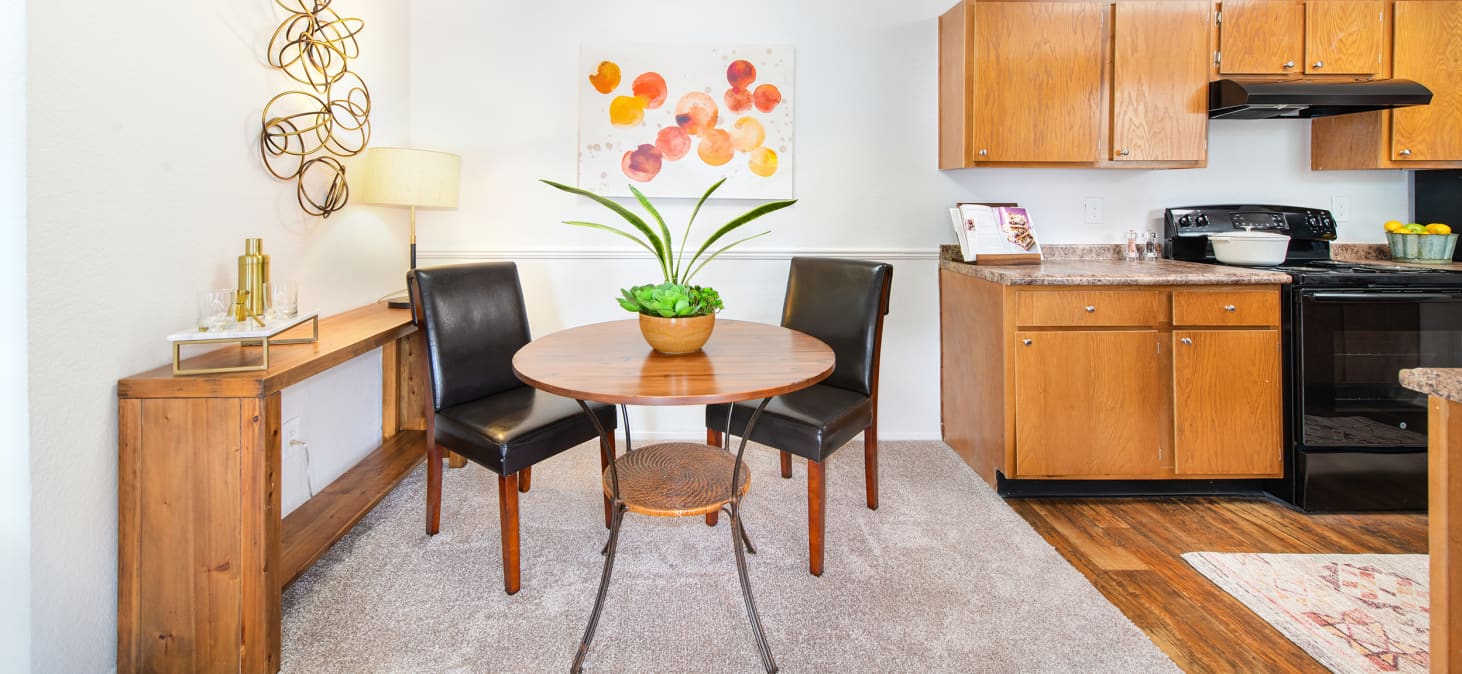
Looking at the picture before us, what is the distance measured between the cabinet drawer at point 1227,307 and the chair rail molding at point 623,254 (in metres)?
1.04

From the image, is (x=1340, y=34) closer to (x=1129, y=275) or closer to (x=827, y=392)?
(x=1129, y=275)

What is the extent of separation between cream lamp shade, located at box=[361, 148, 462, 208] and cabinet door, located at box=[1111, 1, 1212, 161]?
2710 millimetres

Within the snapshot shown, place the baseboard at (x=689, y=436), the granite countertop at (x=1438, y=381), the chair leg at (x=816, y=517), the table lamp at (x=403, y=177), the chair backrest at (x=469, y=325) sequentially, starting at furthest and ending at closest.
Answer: the baseboard at (x=689, y=436) < the table lamp at (x=403, y=177) < the chair backrest at (x=469, y=325) < the chair leg at (x=816, y=517) < the granite countertop at (x=1438, y=381)

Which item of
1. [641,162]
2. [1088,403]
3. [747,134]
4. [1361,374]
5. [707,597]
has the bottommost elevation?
[707,597]

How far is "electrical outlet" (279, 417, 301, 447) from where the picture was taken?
2213 millimetres

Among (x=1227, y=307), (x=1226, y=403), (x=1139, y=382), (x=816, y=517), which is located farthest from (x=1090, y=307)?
(x=816, y=517)

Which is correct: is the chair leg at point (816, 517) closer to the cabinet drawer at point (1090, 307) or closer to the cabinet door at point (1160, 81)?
the cabinet drawer at point (1090, 307)

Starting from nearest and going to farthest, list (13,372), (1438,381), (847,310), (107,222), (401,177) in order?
(1438,381) → (13,372) → (107,222) → (847,310) → (401,177)

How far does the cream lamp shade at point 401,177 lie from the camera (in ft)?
8.48

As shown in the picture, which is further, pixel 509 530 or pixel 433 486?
pixel 433 486

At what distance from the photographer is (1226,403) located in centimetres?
251

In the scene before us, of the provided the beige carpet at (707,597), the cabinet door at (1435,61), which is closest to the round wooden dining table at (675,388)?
the beige carpet at (707,597)

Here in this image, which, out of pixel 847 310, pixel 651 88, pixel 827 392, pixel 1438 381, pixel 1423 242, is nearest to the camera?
pixel 1438 381

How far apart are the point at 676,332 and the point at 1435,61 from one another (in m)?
3.29
